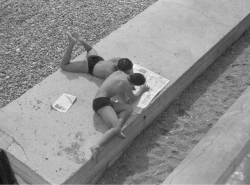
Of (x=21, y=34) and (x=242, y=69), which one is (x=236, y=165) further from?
(x=21, y=34)

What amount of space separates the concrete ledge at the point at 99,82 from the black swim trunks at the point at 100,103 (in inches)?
6.9

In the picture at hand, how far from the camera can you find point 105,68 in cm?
486

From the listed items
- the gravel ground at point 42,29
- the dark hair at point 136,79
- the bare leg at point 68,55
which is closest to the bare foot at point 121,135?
the dark hair at point 136,79

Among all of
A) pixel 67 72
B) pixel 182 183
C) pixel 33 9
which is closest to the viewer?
pixel 182 183

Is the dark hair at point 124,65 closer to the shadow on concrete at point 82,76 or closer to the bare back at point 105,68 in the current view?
the bare back at point 105,68

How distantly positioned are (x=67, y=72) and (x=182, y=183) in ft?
7.61


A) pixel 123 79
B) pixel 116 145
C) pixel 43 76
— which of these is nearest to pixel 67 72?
pixel 43 76

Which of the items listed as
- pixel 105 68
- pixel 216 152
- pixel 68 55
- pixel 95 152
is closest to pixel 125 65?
pixel 105 68

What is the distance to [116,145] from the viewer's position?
4402 mm

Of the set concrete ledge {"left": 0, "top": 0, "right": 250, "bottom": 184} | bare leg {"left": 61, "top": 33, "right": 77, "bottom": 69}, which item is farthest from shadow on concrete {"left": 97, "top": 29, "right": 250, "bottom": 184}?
bare leg {"left": 61, "top": 33, "right": 77, "bottom": 69}

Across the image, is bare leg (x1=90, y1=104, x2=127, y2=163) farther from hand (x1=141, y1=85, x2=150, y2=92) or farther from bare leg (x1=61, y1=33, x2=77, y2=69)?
bare leg (x1=61, y1=33, x2=77, y2=69)

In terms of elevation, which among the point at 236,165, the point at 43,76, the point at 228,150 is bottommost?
the point at 43,76

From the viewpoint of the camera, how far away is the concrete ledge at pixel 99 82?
13.5 ft

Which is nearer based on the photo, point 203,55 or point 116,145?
point 116,145
